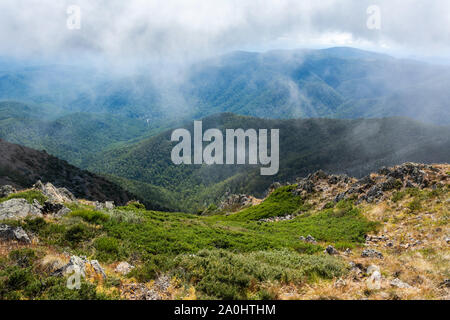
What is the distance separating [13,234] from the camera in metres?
11.6

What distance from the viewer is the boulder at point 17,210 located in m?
13.7

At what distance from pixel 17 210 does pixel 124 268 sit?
8430 mm

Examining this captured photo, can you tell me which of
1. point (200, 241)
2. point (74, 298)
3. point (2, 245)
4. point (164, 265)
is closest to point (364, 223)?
point (200, 241)

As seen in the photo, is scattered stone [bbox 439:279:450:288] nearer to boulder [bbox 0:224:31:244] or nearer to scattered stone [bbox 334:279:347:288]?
scattered stone [bbox 334:279:347:288]

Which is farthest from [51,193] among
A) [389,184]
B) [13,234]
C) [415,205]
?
[389,184]

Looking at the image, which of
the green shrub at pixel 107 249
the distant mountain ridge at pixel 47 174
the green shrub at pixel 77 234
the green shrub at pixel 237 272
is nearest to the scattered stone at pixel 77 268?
the green shrub at pixel 107 249

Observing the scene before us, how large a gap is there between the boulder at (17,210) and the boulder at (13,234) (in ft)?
6.33

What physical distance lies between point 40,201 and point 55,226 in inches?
197

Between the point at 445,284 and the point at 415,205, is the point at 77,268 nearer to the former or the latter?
the point at 445,284

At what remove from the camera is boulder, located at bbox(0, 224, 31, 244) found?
1131cm

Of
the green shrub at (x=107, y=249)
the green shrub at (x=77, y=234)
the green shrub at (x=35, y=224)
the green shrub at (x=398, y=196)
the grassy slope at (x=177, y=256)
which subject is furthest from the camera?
the green shrub at (x=398, y=196)

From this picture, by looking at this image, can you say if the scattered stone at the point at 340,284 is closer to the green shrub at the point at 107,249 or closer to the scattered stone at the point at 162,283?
the scattered stone at the point at 162,283

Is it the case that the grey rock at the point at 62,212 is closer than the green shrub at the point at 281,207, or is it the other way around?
the grey rock at the point at 62,212

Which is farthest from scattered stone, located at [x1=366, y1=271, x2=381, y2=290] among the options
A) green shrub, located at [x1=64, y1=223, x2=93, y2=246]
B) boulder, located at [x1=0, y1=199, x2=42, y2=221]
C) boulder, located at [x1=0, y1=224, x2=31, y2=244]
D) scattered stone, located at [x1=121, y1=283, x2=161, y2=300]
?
boulder, located at [x1=0, y1=199, x2=42, y2=221]
